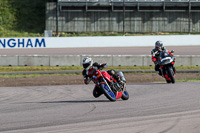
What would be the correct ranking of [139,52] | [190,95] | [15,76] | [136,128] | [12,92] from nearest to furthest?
[136,128], [190,95], [12,92], [15,76], [139,52]

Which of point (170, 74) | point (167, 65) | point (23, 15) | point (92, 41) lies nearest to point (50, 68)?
point (92, 41)

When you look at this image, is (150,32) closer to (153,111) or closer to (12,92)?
(12,92)

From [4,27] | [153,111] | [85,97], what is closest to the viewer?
[153,111]

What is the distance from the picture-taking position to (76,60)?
3067 centimetres

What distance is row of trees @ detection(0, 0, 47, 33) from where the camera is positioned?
53.3 metres

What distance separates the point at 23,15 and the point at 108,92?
151 ft

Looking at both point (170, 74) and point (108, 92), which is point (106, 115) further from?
point (170, 74)

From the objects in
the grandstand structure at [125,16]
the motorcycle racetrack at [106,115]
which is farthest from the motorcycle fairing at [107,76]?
the grandstand structure at [125,16]

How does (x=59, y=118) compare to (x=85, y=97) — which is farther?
(x=85, y=97)

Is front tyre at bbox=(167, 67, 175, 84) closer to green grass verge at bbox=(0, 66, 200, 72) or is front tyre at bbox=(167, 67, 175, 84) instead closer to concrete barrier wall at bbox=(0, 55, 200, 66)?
green grass verge at bbox=(0, 66, 200, 72)

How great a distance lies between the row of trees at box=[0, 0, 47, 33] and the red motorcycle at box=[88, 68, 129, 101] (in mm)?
41041

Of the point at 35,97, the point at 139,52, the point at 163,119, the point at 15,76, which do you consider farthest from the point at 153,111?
the point at 139,52

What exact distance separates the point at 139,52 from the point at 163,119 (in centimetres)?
2884

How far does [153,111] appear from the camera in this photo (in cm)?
990
